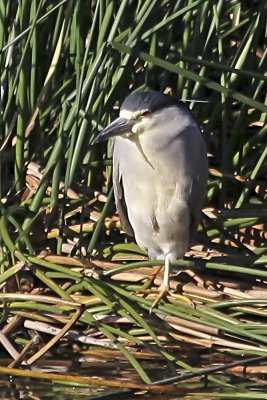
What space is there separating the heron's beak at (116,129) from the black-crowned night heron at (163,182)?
154 mm

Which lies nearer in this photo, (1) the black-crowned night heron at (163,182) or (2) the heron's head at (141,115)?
(2) the heron's head at (141,115)

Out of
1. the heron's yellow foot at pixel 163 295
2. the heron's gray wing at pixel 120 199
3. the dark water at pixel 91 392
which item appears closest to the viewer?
the dark water at pixel 91 392

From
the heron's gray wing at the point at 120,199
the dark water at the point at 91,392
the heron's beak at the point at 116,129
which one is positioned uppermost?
the heron's beak at the point at 116,129

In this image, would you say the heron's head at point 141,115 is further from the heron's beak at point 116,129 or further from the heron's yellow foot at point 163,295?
the heron's yellow foot at point 163,295

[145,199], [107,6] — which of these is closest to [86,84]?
[107,6]

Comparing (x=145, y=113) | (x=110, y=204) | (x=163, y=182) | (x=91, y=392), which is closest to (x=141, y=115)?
(x=145, y=113)

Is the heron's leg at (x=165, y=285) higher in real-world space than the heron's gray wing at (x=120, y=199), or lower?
lower

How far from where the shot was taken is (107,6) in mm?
4590

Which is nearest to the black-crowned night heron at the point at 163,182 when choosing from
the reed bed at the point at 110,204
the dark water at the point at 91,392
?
the reed bed at the point at 110,204

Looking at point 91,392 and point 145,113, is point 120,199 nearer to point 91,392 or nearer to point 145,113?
point 145,113

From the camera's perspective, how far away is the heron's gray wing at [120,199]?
16.0 feet

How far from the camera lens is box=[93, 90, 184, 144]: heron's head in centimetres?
445

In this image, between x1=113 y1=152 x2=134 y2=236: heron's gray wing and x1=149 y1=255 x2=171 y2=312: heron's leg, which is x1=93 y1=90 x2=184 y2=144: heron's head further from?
x1=149 y1=255 x2=171 y2=312: heron's leg

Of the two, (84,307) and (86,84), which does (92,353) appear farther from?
(86,84)
